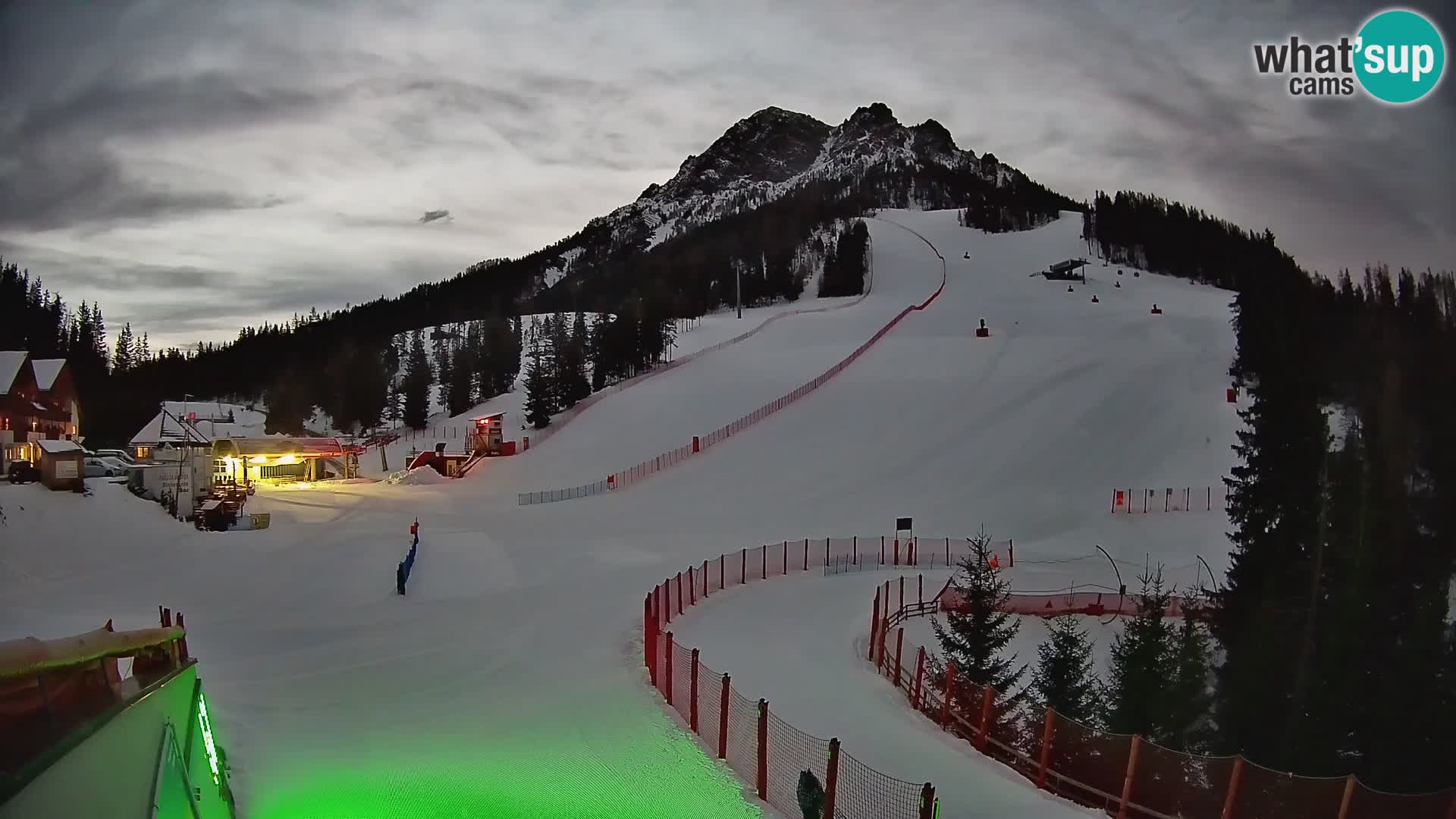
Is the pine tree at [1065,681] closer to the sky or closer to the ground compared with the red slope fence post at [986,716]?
closer to the ground

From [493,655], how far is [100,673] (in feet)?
36.0

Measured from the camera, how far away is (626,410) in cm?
5031

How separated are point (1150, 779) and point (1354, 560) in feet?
54.4

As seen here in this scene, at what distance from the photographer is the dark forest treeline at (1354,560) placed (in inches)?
734

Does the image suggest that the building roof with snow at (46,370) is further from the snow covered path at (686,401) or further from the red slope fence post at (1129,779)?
the red slope fence post at (1129,779)

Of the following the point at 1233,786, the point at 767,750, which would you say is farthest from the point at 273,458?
the point at 1233,786

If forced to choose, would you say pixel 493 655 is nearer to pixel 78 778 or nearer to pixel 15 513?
pixel 78 778

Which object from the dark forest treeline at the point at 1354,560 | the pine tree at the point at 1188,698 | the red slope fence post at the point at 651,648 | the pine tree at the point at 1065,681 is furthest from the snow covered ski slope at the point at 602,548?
the pine tree at the point at 1188,698

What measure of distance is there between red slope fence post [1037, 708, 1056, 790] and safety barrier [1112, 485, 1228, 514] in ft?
85.4

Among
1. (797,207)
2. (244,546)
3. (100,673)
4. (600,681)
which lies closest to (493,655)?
(600,681)

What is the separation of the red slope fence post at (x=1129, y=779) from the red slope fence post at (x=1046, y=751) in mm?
790

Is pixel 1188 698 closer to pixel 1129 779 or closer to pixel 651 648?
pixel 1129 779

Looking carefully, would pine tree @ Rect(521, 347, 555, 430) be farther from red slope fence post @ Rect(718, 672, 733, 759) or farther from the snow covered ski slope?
red slope fence post @ Rect(718, 672, 733, 759)

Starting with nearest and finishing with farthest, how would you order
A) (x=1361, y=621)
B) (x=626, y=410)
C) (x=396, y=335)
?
(x=1361, y=621) < (x=626, y=410) < (x=396, y=335)
